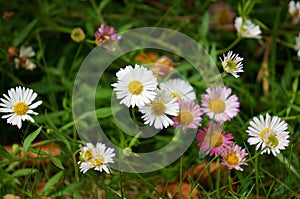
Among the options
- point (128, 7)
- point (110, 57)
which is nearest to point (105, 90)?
point (110, 57)

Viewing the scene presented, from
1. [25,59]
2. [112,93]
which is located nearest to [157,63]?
[112,93]

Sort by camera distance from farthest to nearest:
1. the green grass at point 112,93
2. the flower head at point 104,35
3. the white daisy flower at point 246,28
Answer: the white daisy flower at point 246,28 < the flower head at point 104,35 < the green grass at point 112,93

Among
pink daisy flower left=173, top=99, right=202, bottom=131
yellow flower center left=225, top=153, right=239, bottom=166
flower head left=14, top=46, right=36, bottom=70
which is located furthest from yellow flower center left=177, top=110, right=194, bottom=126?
flower head left=14, top=46, right=36, bottom=70

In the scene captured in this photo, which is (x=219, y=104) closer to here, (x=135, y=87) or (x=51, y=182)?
(x=135, y=87)

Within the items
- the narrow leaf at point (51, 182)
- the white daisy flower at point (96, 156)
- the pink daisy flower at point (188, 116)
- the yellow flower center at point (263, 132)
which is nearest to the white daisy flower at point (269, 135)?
the yellow flower center at point (263, 132)

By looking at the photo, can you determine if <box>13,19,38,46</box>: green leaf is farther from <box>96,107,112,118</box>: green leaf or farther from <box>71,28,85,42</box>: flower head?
<box>96,107,112,118</box>: green leaf

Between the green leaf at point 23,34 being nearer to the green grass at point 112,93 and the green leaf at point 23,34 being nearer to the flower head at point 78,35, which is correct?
the green grass at point 112,93

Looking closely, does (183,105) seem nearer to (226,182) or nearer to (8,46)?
(226,182)
